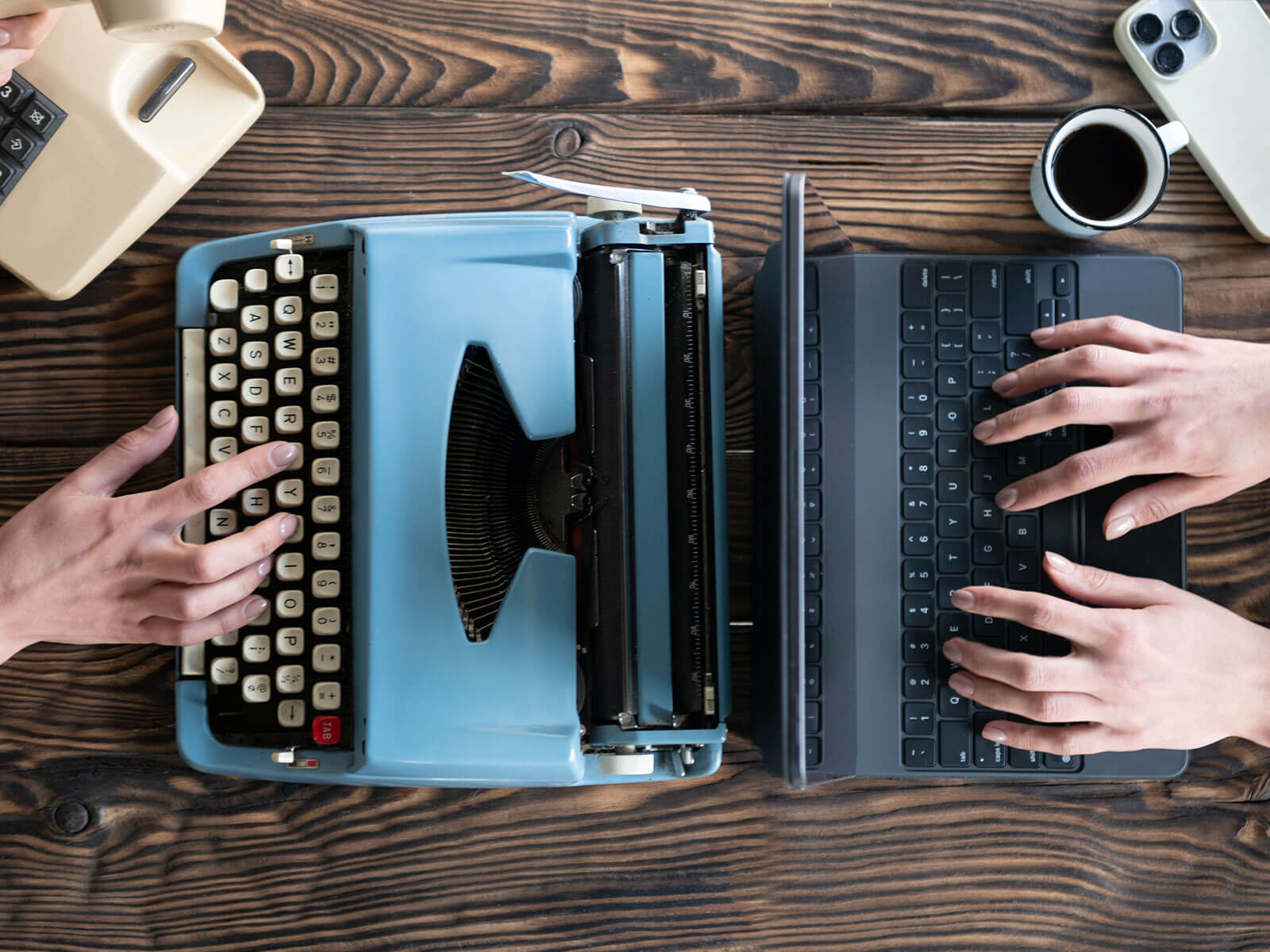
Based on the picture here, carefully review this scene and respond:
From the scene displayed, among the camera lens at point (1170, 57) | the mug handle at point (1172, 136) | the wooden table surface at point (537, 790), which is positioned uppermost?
the camera lens at point (1170, 57)

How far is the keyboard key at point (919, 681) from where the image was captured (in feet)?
2.55

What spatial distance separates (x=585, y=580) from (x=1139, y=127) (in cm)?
61

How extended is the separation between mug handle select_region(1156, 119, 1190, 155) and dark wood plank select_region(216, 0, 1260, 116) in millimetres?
106

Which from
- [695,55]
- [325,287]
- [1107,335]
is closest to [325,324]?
[325,287]

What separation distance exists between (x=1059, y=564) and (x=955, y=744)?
18cm

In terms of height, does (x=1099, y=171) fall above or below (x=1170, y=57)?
below

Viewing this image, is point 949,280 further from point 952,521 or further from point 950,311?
point 952,521

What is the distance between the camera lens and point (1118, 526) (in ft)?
2.52

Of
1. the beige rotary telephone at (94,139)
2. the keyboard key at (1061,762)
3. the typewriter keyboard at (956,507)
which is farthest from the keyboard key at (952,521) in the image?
the beige rotary telephone at (94,139)

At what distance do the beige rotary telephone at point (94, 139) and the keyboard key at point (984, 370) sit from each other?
2.24 feet

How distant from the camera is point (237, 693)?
0.79 meters

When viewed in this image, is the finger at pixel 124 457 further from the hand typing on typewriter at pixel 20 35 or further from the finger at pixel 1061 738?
the finger at pixel 1061 738

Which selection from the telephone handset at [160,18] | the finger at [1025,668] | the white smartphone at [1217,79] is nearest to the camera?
the telephone handset at [160,18]

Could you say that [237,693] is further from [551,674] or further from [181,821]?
[551,674]
